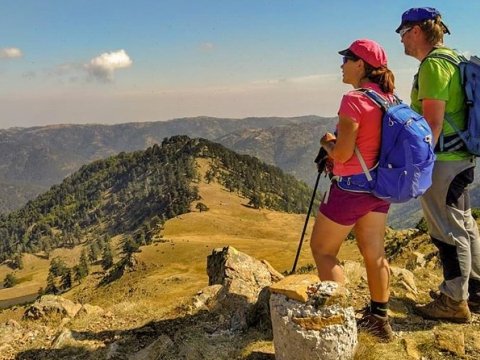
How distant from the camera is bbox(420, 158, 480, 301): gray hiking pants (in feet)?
22.1

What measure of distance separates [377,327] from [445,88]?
3.49 m

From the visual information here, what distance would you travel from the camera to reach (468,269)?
6887 mm

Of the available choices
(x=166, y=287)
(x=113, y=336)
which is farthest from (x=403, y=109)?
(x=166, y=287)

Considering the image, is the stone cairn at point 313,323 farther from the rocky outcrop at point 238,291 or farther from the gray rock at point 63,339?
the gray rock at point 63,339

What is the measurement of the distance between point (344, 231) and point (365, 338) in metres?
1.48

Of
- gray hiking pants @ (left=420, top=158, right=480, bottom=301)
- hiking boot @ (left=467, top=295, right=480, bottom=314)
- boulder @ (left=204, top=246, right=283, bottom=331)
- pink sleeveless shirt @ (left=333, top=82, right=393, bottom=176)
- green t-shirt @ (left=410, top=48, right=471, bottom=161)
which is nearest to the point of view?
pink sleeveless shirt @ (left=333, top=82, right=393, bottom=176)

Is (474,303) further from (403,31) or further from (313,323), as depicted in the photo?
(403,31)

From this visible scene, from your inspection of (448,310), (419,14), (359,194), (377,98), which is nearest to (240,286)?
(448,310)

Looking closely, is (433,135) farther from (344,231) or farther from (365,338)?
(365,338)

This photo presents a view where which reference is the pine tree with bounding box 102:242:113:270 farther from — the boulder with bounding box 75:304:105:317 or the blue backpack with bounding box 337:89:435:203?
the blue backpack with bounding box 337:89:435:203

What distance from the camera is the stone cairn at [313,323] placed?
5.39m

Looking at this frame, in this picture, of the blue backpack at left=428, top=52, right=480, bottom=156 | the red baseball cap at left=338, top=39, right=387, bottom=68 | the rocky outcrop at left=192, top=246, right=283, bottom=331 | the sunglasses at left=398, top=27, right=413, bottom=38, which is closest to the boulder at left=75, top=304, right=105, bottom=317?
the rocky outcrop at left=192, top=246, right=283, bottom=331

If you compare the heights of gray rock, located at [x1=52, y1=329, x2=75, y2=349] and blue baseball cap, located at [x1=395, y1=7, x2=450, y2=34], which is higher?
blue baseball cap, located at [x1=395, y1=7, x2=450, y2=34]

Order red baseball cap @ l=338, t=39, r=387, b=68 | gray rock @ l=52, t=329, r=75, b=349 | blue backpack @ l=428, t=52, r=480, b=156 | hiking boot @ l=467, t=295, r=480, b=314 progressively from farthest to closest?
gray rock @ l=52, t=329, r=75, b=349, hiking boot @ l=467, t=295, r=480, b=314, blue backpack @ l=428, t=52, r=480, b=156, red baseball cap @ l=338, t=39, r=387, b=68
